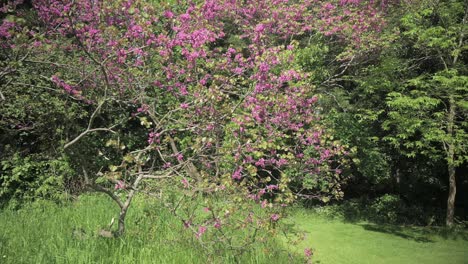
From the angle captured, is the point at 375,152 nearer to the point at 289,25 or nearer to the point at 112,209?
the point at 289,25

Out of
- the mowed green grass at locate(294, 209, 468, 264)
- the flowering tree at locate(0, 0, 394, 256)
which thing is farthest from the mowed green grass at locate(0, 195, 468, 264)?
the flowering tree at locate(0, 0, 394, 256)

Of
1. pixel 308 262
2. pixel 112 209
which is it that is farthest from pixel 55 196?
pixel 308 262

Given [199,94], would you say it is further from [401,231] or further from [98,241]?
[401,231]

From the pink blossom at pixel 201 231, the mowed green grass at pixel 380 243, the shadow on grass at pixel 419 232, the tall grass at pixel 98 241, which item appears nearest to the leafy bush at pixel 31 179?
the tall grass at pixel 98 241

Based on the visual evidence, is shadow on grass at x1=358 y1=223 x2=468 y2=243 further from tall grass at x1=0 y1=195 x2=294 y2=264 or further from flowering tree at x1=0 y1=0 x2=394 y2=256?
tall grass at x1=0 y1=195 x2=294 y2=264

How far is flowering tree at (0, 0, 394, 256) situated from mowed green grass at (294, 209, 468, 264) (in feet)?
2.22

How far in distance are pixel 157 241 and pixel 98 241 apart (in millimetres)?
674

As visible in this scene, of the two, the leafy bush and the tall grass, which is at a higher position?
the tall grass

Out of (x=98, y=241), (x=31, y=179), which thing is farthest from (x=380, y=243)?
(x=31, y=179)

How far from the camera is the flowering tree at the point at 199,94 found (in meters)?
3.79

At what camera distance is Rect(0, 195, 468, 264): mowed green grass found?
140 inches

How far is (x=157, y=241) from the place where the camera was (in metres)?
4.11

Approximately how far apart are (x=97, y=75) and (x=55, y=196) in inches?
88.4

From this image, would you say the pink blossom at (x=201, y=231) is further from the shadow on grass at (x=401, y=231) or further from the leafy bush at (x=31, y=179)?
the shadow on grass at (x=401, y=231)
